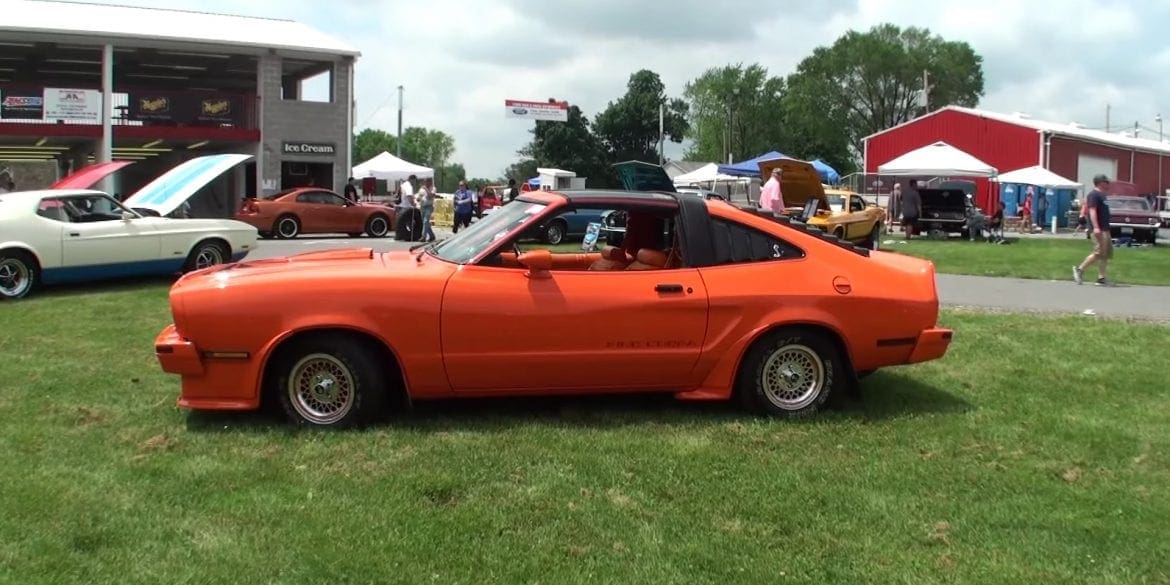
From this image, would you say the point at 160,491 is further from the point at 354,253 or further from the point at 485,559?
the point at 354,253

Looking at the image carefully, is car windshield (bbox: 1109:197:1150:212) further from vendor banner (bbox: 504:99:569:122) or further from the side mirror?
vendor banner (bbox: 504:99:569:122)

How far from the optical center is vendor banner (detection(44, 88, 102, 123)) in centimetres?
2777

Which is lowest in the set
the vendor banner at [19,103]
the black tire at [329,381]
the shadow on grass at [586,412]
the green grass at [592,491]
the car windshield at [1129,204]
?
the green grass at [592,491]

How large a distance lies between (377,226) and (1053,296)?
53.6 feet

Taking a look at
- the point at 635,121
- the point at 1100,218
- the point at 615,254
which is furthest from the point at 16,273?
the point at 635,121

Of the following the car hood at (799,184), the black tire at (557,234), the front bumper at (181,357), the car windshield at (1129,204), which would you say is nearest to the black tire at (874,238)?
the car hood at (799,184)

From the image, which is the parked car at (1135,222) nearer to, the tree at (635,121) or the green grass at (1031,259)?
the green grass at (1031,259)

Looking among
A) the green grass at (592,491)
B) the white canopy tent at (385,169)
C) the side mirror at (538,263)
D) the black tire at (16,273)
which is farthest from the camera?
the white canopy tent at (385,169)

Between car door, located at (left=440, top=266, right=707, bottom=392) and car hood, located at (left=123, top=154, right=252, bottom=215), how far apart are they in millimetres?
8750

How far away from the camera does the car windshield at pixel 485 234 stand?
220 inches

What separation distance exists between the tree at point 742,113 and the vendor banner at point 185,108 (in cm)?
5444

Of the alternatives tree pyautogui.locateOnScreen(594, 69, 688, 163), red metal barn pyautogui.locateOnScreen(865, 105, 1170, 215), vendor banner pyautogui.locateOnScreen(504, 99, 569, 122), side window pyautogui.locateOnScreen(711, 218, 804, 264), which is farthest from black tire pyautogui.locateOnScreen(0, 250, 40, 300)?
tree pyautogui.locateOnScreen(594, 69, 688, 163)

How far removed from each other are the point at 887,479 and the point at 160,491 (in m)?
3.42

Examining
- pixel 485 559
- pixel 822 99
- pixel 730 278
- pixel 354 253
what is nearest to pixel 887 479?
pixel 730 278
